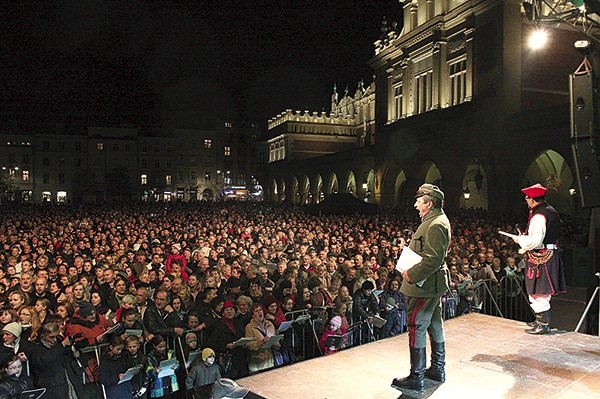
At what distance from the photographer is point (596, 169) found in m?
7.50

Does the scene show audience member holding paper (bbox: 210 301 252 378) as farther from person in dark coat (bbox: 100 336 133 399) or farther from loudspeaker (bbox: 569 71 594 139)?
loudspeaker (bbox: 569 71 594 139)

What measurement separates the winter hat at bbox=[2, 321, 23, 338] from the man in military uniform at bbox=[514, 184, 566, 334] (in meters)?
7.06

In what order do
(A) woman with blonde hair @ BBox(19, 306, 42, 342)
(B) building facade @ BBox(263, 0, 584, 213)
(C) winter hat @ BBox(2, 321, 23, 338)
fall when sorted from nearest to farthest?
(C) winter hat @ BBox(2, 321, 23, 338) → (A) woman with blonde hair @ BBox(19, 306, 42, 342) → (B) building facade @ BBox(263, 0, 584, 213)

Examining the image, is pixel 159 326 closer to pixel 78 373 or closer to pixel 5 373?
pixel 78 373

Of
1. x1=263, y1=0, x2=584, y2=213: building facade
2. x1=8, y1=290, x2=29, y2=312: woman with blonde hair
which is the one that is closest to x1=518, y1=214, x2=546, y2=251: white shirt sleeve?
x1=8, y1=290, x2=29, y2=312: woman with blonde hair

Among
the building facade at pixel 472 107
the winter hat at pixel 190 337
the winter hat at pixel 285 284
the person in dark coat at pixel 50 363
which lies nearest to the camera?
the person in dark coat at pixel 50 363

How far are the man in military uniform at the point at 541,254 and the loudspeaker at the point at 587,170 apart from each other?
1.59 ft

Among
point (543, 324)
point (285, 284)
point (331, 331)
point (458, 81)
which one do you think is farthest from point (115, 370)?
point (458, 81)

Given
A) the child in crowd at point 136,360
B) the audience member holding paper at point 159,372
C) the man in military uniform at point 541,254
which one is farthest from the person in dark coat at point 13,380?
the man in military uniform at point 541,254

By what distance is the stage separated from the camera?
225 inches

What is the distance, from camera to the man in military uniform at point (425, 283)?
5.48 metres

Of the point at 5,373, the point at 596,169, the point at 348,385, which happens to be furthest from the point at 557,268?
→ the point at 5,373

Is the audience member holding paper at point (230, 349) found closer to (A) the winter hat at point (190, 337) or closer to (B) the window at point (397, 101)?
(A) the winter hat at point (190, 337)

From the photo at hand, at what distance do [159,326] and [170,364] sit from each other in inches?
49.6
